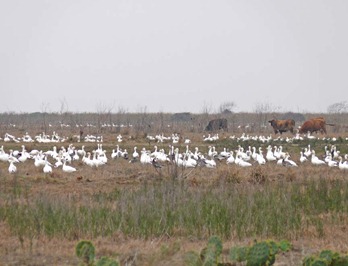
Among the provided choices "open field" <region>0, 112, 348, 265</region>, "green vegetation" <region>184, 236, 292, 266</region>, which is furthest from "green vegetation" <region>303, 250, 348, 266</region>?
"open field" <region>0, 112, 348, 265</region>

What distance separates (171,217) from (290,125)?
35.6m

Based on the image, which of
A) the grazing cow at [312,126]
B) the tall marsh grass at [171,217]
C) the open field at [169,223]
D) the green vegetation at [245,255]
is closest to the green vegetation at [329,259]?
the green vegetation at [245,255]

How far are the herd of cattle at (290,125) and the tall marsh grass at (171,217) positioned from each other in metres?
31.2

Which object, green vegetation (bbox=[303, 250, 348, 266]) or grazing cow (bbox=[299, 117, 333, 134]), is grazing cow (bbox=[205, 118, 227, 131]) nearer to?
grazing cow (bbox=[299, 117, 333, 134])

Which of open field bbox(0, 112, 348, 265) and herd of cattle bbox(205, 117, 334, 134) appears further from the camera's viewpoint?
herd of cattle bbox(205, 117, 334, 134)

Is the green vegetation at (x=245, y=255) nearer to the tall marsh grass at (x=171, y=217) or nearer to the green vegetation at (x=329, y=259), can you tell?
the green vegetation at (x=329, y=259)

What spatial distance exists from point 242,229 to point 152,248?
1927 mm

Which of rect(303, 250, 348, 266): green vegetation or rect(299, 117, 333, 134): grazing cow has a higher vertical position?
rect(299, 117, 333, 134): grazing cow

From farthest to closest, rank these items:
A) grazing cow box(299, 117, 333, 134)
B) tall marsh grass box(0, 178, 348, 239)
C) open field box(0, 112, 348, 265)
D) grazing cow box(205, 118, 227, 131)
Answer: grazing cow box(205, 118, 227, 131), grazing cow box(299, 117, 333, 134), tall marsh grass box(0, 178, 348, 239), open field box(0, 112, 348, 265)

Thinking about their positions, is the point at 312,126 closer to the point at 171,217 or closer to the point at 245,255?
the point at 171,217

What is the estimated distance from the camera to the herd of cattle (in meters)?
42.8

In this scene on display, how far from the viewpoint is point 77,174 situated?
2027 centimetres

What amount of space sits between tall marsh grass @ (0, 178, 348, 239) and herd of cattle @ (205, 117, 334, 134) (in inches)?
1227

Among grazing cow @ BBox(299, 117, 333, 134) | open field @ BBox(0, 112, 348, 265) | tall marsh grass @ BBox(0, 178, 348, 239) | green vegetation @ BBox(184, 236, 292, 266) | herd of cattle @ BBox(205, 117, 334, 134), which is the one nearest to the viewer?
green vegetation @ BBox(184, 236, 292, 266)
